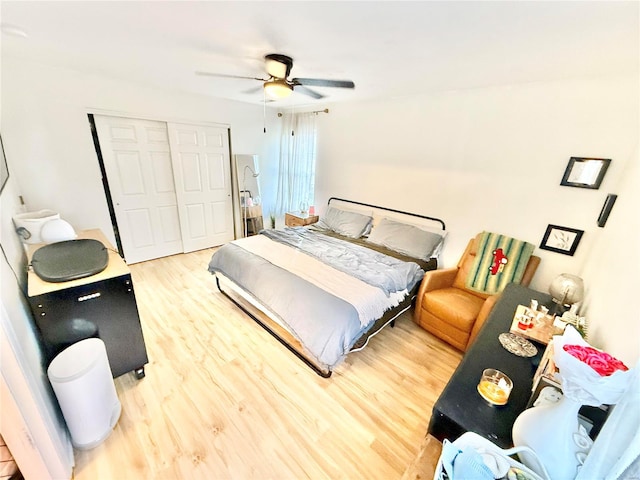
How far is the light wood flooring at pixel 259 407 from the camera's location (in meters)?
1.39

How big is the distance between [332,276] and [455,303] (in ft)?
3.75

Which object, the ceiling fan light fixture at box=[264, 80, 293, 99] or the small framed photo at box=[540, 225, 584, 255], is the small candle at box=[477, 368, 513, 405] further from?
the ceiling fan light fixture at box=[264, 80, 293, 99]

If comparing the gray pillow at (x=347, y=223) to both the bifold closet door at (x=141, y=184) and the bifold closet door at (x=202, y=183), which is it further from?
the bifold closet door at (x=141, y=184)

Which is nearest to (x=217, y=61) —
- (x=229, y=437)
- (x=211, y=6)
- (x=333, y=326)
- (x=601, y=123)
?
(x=211, y=6)

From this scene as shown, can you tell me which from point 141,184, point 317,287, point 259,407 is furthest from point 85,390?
point 141,184

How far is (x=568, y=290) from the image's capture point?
5.57 ft

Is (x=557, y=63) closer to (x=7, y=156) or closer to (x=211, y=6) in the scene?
(x=211, y=6)

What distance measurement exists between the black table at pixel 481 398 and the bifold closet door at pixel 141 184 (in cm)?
400

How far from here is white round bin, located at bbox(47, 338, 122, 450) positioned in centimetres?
127

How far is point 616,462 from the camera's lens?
0.57m

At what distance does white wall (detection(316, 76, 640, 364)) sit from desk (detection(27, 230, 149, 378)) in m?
2.50

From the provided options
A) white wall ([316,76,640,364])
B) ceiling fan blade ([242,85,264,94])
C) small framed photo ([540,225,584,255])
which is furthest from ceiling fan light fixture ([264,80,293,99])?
small framed photo ([540,225,584,255])

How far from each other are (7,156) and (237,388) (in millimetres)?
3201

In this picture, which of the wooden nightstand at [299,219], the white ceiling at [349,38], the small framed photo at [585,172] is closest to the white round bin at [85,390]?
the white ceiling at [349,38]
